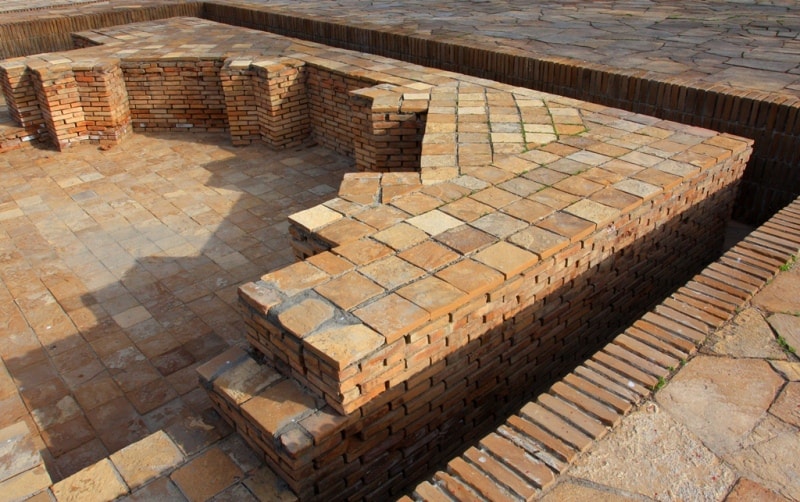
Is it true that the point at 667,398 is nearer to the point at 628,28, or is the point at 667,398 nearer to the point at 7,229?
the point at 7,229

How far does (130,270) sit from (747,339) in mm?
4100

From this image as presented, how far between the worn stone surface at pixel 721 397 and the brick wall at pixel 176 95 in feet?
21.3

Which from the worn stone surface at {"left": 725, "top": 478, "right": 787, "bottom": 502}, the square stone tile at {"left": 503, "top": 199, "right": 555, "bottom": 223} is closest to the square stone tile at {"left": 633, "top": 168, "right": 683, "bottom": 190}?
the square stone tile at {"left": 503, "top": 199, "right": 555, "bottom": 223}

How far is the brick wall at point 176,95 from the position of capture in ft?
24.0

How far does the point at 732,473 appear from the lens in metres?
1.89

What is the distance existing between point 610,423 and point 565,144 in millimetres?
Result: 2499

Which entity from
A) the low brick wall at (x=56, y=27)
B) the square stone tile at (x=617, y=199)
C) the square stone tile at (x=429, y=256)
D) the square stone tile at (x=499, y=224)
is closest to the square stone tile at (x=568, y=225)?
the square stone tile at (x=499, y=224)

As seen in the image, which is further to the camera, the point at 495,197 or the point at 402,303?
the point at 495,197

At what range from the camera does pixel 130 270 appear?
15.4 ft

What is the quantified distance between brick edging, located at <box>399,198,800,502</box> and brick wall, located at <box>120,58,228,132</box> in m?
6.18

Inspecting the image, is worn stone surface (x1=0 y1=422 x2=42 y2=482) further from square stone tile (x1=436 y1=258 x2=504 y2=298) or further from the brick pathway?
the brick pathway

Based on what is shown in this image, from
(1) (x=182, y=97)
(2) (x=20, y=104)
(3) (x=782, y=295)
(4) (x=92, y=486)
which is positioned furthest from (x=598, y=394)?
(2) (x=20, y=104)

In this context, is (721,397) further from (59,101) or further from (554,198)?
(59,101)

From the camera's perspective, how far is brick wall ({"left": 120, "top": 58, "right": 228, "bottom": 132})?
24.0ft
